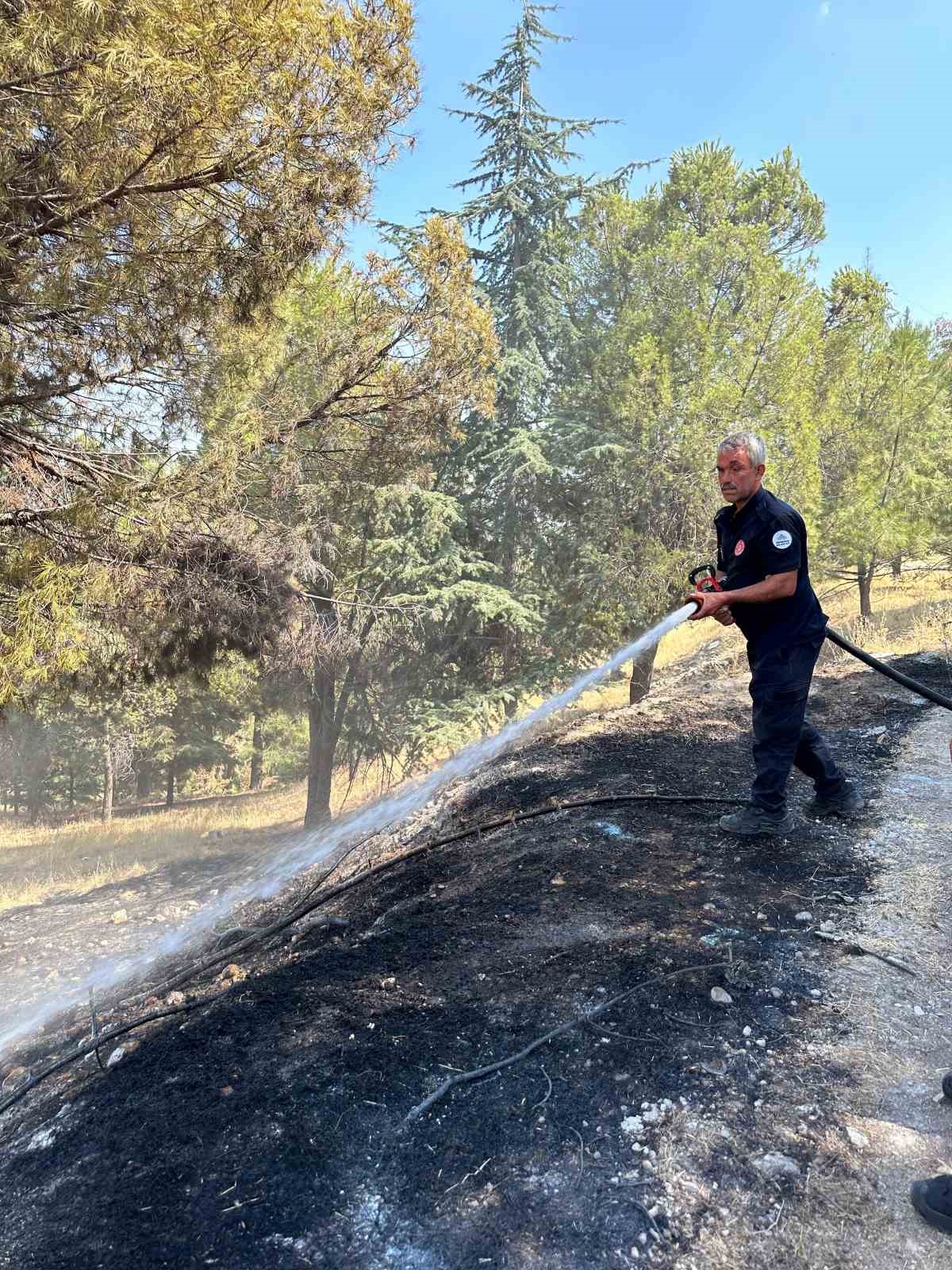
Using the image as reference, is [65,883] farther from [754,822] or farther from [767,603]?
[767,603]

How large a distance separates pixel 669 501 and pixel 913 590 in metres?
15.6

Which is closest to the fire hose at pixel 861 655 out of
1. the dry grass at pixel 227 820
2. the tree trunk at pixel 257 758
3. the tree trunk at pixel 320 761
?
the dry grass at pixel 227 820

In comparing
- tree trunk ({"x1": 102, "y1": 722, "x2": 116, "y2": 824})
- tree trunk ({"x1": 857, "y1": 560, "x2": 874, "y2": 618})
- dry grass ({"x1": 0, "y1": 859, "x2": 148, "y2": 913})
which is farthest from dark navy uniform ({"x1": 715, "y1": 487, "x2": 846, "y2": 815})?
tree trunk ({"x1": 102, "y1": 722, "x2": 116, "y2": 824})

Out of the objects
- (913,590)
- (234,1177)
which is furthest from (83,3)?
(913,590)

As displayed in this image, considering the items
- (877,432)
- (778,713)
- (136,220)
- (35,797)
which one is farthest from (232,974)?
(35,797)

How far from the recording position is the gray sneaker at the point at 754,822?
380cm

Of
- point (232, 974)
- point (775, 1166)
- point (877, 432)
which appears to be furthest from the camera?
point (877, 432)

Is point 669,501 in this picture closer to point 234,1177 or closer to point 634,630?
point 634,630

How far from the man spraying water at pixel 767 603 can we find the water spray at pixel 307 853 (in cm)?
31

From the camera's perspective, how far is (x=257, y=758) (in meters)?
28.6

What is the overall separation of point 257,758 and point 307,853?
20.1m

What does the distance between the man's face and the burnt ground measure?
6.34ft

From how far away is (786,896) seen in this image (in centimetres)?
332

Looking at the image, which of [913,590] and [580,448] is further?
[913,590]
